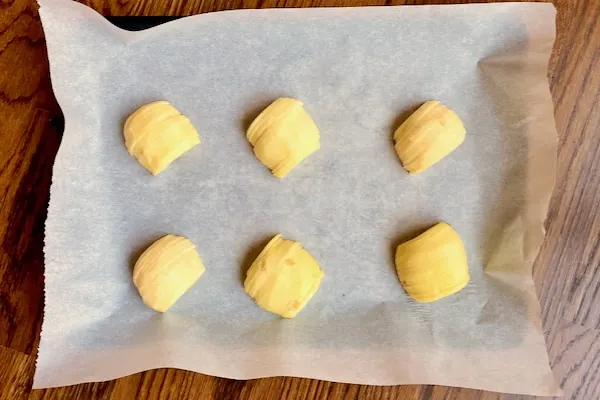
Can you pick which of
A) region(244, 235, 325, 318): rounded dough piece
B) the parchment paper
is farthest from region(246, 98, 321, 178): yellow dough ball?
region(244, 235, 325, 318): rounded dough piece

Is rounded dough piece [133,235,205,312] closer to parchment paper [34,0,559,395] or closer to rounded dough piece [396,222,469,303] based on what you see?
parchment paper [34,0,559,395]

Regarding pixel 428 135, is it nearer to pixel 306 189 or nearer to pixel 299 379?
pixel 306 189

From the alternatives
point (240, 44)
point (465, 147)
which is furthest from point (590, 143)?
point (240, 44)

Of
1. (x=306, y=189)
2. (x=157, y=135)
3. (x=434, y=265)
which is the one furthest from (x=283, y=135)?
(x=434, y=265)

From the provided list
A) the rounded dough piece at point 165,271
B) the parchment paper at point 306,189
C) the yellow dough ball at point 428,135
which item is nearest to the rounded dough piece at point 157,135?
the parchment paper at point 306,189

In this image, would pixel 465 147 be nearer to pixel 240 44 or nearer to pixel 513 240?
pixel 513 240

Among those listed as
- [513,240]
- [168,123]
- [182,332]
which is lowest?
[182,332]
